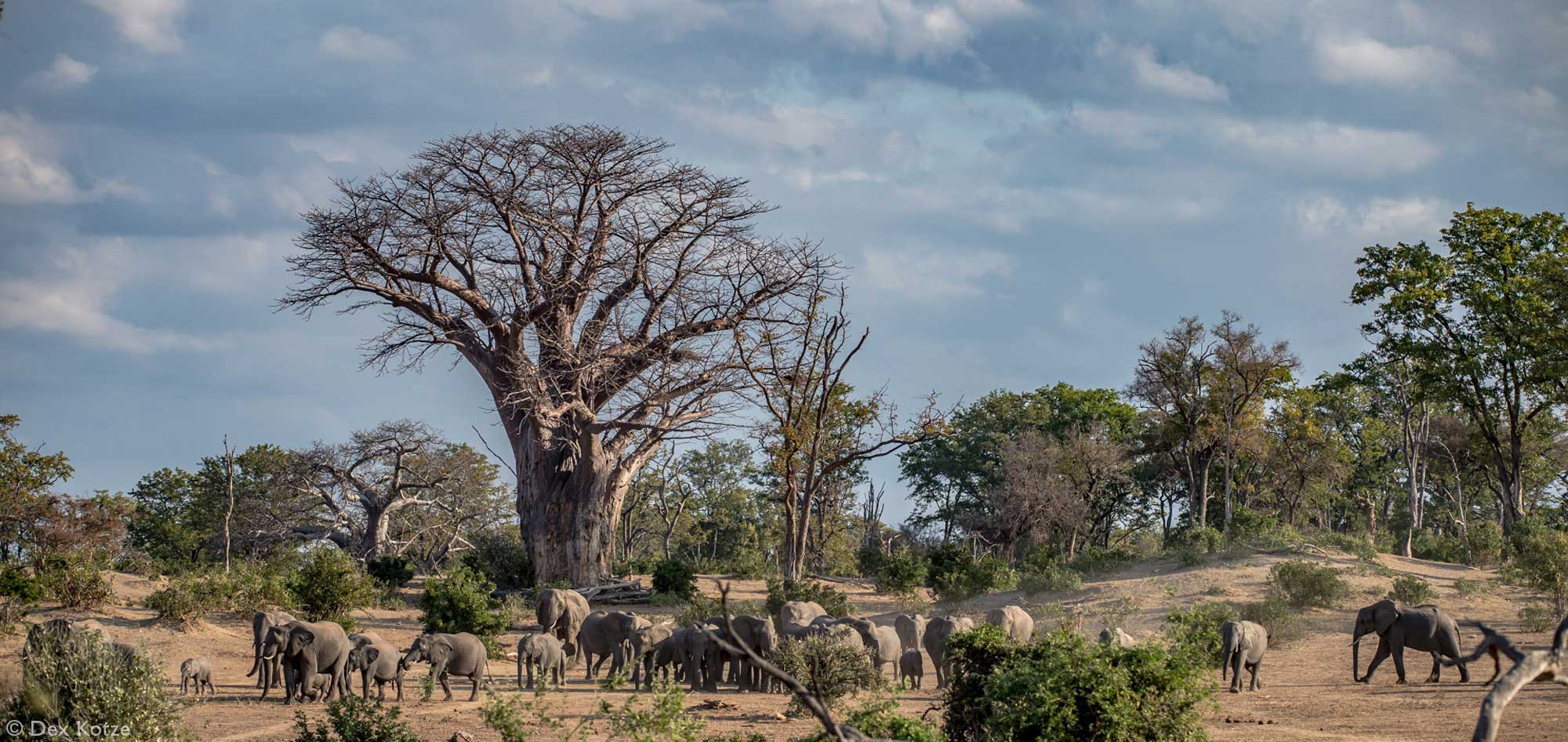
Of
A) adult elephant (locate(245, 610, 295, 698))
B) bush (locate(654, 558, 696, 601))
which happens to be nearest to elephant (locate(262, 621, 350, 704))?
adult elephant (locate(245, 610, 295, 698))

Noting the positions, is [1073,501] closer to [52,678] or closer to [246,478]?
[246,478]

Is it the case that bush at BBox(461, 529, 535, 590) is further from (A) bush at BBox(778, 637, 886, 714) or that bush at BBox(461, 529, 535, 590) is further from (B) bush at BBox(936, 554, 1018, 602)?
(A) bush at BBox(778, 637, 886, 714)

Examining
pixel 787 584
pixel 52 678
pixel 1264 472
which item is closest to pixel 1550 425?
pixel 1264 472

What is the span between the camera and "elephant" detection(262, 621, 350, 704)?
14.4 m

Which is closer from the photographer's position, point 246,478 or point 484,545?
point 484,545

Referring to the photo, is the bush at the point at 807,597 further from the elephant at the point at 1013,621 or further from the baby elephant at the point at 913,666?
the baby elephant at the point at 913,666

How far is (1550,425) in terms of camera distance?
4456cm

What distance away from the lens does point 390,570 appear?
29.2 m

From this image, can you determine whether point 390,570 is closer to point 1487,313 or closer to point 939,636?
point 939,636

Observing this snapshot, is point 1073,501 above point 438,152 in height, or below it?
below

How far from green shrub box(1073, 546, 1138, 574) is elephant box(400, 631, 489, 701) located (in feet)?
58.8

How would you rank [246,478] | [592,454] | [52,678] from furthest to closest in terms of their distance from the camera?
[246,478] → [592,454] → [52,678]

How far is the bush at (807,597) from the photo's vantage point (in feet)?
80.0

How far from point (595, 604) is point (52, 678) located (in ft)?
59.3
